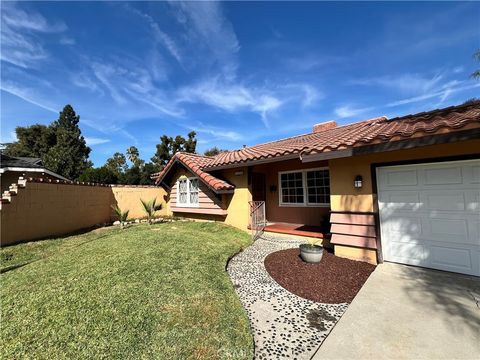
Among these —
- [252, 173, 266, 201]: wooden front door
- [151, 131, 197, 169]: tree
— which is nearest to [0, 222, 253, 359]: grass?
[252, 173, 266, 201]: wooden front door

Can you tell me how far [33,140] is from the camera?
3198 cm

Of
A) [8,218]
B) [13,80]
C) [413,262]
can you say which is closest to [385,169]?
[413,262]

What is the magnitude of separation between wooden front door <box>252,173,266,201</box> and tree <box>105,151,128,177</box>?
39070 millimetres

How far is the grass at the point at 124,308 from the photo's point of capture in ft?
8.93

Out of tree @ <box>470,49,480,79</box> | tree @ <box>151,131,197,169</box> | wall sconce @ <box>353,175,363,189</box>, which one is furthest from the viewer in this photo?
tree @ <box>151,131,197,169</box>

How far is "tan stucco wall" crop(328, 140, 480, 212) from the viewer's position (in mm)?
4855

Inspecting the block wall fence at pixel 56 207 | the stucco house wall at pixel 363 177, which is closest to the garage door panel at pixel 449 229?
the stucco house wall at pixel 363 177

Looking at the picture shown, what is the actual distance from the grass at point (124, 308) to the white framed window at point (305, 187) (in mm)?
5337

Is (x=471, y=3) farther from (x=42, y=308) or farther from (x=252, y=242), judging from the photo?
(x=42, y=308)

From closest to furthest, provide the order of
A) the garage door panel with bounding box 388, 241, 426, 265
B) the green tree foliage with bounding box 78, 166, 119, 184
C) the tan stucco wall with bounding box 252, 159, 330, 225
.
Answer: the garage door panel with bounding box 388, 241, 426, 265, the tan stucco wall with bounding box 252, 159, 330, 225, the green tree foliage with bounding box 78, 166, 119, 184

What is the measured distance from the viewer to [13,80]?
345 inches

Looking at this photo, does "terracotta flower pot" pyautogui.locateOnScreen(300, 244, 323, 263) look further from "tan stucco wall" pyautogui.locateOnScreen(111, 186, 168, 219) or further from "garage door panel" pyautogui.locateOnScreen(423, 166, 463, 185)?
"tan stucco wall" pyautogui.locateOnScreen(111, 186, 168, 219)

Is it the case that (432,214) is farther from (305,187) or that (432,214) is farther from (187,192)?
(187,192)

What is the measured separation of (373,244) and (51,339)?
6311 millimetres
